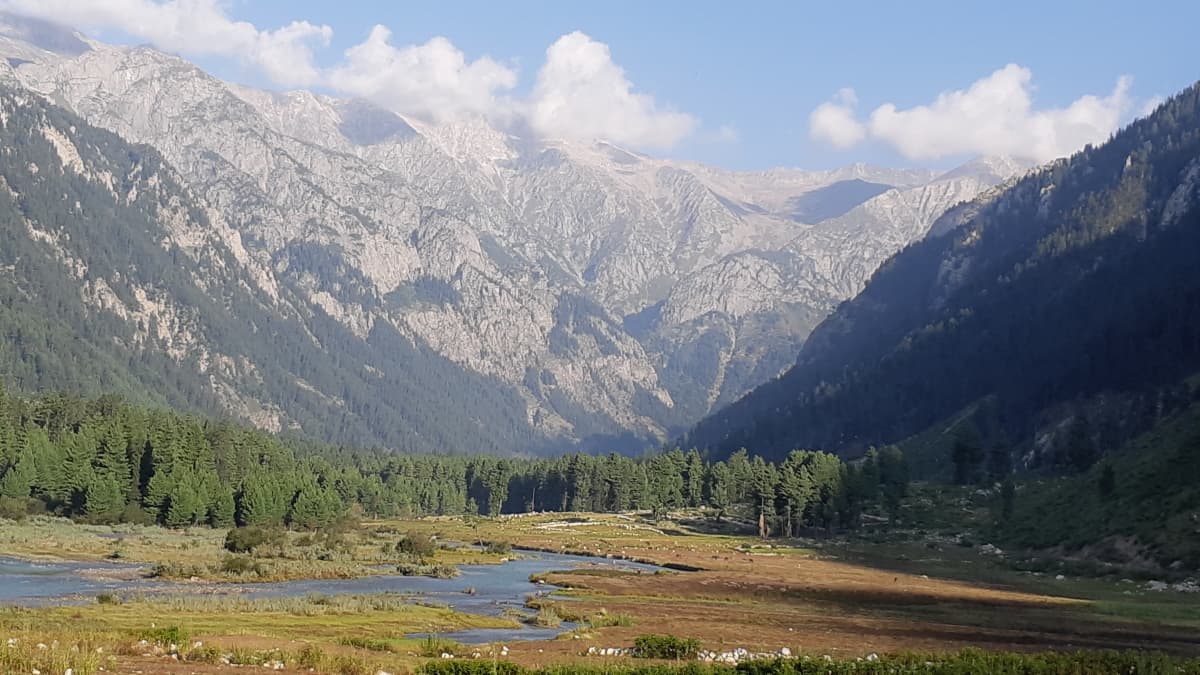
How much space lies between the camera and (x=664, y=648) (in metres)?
58.1

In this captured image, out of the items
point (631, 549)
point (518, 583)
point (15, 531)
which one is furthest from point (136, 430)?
point (518, 583)

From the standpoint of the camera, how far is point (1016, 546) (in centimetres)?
16450

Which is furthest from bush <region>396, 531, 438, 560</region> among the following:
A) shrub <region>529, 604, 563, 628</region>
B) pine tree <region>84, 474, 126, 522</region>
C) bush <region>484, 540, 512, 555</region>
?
shrub <region>529, 604, 563, 628</region>

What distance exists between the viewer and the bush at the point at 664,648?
2265 inches

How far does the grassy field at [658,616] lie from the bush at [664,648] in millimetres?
2598

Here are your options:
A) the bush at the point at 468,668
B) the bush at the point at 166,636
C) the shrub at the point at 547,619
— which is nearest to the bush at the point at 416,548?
the shrub at the point at 547,619

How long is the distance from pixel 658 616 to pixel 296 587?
1282 inches

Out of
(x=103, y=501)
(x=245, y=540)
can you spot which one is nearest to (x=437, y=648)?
(x=245, y=540)

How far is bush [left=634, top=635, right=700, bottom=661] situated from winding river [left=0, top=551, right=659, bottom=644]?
A: 36.1ft

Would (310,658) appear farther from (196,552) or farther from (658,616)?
(196,552)

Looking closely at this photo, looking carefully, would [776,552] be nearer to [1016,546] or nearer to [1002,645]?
[1016,546]

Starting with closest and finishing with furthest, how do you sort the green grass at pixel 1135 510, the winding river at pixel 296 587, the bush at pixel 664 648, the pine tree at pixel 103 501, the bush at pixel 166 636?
the bush at pixel 166 636 → the bush at pixel 664 648 → the winding river at pixel 296 587 → the green grass at pixel 1135 510 → the pine tree at pixel 103 501

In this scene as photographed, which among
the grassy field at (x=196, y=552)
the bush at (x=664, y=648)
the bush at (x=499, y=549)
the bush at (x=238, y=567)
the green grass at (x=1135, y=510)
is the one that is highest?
the green grass at (x=1135, y=510)

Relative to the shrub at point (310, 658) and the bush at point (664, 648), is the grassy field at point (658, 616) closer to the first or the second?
the shrub at point (310, 658)
